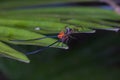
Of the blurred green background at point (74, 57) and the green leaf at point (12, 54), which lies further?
the blurred green background at point (74, 57)

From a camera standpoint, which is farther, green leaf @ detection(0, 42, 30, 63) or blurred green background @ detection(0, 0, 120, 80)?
blurred green background @ detection(0, 0, 120, 80)

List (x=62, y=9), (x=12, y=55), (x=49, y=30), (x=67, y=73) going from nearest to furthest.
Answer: (x=12, y=55) → (x=49, y=30) → (x=67, y=73) → (x=62, y=9)

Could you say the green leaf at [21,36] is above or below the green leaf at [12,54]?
above

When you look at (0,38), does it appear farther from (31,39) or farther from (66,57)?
(66,57)

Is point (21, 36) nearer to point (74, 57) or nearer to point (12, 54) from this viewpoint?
point (12, 54)

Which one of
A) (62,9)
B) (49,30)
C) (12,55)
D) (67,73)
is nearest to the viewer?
(12,55)

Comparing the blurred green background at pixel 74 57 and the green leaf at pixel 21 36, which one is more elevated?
the green leaf at pixel 21 36

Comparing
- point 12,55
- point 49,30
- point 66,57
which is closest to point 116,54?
point 66,57

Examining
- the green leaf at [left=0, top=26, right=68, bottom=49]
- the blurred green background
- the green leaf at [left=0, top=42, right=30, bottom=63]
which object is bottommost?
the blurred green background

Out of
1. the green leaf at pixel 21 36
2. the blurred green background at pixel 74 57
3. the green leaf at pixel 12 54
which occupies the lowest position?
the blurred green background at pixel 74 57

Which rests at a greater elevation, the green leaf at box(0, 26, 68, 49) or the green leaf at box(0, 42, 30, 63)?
the green leaf at box(0, 26, 68, 49)

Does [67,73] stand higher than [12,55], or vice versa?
[12,55]
